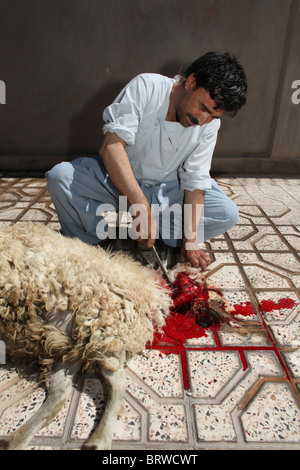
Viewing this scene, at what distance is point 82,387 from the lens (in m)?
1.57

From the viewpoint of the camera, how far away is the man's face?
1.93 meters

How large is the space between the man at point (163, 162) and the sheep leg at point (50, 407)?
97cm

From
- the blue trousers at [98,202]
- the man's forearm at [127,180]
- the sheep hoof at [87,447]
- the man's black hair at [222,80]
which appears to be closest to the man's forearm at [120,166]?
the man's forearm at [127,180]

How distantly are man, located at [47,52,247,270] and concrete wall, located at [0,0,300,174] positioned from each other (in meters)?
2.16

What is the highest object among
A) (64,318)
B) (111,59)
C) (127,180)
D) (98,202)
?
(111,59)

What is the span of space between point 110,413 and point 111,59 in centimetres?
408

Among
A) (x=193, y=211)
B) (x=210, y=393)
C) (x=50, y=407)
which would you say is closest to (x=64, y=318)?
(x=50, y=407)

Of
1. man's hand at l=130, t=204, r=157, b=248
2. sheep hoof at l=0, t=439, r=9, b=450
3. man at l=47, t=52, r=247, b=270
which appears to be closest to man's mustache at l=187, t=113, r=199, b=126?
man at l=47, t=52, r=247, b=270

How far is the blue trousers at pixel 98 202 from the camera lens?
96.7 inches

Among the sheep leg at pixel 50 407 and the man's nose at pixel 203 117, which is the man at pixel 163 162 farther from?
the sheep leg at pixel 50 407

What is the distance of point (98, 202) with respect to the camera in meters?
2.59

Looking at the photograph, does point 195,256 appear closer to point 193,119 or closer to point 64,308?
point 193,119

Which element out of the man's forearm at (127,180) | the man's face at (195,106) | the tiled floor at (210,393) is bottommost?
the tiled floor at (210,393)

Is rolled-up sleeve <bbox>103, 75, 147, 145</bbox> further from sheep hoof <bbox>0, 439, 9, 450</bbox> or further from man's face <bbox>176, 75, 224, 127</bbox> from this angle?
sheep hoof <bbox>0, 439, 9, 450</bbox>
